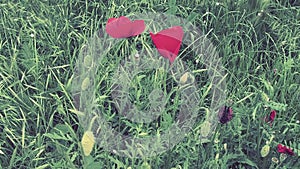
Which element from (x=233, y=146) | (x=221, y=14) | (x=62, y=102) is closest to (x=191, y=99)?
(x=233, y=146)

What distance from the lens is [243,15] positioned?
79.0 inches

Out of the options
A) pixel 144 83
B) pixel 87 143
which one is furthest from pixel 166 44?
pixel 144 83

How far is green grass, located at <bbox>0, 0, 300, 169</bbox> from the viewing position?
1.48 metres

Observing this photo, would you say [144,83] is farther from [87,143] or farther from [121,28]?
[87,143]

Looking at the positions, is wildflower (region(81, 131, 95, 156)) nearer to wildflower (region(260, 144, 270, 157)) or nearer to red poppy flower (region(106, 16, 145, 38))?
red poppy flower (region(106, 16, 145, 38))

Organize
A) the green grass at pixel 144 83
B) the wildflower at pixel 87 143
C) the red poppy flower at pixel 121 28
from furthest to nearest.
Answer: the green grass at pixel 144 83 < the red poppy flower at pixel 121 28 < the wildflower at pixel 87 143

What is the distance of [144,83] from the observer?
1726 millimetres

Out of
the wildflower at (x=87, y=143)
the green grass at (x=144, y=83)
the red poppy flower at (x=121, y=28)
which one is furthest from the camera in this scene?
the green grass at (x=144, y=83)

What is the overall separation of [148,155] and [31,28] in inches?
31.5

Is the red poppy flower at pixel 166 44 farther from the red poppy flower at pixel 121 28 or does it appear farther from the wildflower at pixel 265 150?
the wildflower at pixel 265 150

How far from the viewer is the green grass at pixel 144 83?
1.48m

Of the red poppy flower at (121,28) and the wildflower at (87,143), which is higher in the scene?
the red poppy flower at (121,28)

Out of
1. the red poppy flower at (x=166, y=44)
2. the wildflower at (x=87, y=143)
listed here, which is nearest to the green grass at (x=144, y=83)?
the wildflower at (x=87, y=143)

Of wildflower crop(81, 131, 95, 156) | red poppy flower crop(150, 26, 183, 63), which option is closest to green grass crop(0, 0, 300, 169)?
wildflower crop(81, 131, 95, 156)
